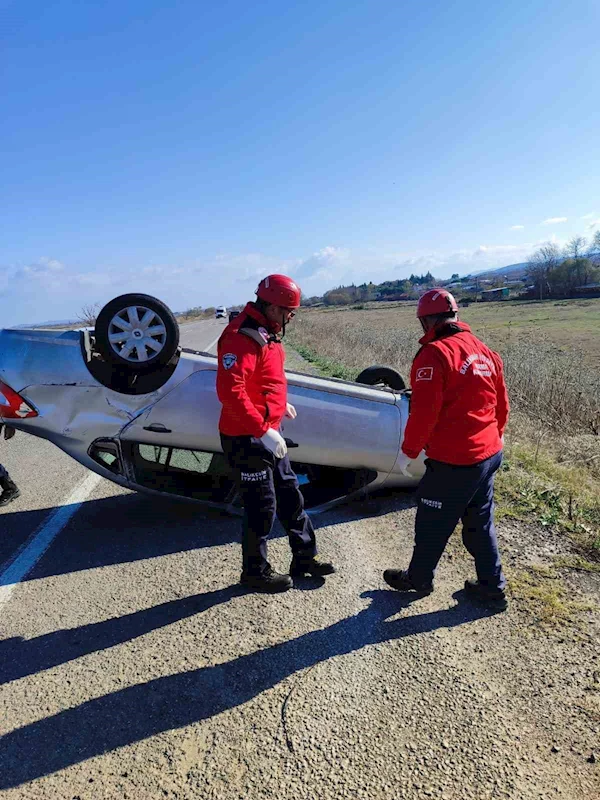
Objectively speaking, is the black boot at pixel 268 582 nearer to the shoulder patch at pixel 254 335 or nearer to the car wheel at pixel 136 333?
the shoulder patch at pixel 254 335

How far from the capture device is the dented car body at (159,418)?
396 cm

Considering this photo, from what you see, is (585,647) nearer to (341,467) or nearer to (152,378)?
(341,467)

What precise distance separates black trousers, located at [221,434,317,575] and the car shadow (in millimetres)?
744

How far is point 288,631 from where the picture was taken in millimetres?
2896

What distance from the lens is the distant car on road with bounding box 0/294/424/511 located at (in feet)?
12.9

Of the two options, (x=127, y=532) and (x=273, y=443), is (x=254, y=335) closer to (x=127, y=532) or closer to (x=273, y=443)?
(x=273, y=443)

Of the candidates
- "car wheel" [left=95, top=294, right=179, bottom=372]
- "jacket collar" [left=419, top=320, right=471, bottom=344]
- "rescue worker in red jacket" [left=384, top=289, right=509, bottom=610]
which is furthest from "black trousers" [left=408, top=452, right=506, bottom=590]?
"car wheel" [left=95, top=294, right=179, bottom=372]

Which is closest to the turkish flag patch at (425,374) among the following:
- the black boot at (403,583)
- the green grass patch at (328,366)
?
the black boot at (403,583)

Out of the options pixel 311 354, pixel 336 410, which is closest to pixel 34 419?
pixel 336 410

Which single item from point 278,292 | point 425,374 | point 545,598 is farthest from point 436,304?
point 545,598

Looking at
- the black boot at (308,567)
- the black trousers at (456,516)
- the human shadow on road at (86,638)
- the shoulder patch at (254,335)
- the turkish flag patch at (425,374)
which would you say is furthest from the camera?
the black boot at (308,567)

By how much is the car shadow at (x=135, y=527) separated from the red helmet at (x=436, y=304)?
1.96 m

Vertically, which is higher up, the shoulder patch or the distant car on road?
the shoulder patch

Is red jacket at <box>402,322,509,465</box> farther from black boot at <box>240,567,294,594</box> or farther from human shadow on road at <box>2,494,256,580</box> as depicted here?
human shadow on road at <box>2,494,256,580</box>
